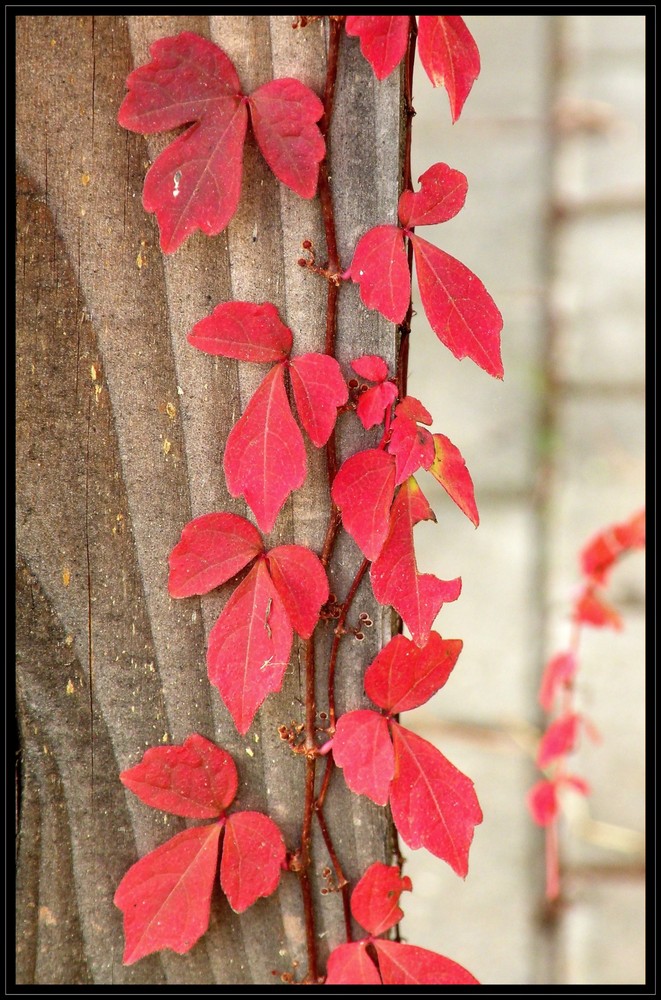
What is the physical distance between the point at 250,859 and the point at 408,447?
0.99 ft

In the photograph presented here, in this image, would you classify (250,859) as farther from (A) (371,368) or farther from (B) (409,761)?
(A) (371,368)

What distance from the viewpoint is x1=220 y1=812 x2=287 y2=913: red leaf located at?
1.76ft

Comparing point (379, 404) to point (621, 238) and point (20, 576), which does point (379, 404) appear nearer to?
point (20, 576)

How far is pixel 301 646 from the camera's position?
55 centimetres

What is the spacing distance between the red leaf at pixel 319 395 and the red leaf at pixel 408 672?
148 mm

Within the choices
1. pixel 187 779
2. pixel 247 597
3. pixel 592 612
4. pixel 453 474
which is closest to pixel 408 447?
pixel 453 474

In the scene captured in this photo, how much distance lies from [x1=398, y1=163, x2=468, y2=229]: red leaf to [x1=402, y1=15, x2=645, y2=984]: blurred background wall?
79 centimetres

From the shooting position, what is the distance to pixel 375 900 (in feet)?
1.79

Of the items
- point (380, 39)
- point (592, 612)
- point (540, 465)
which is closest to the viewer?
point (380, 39)

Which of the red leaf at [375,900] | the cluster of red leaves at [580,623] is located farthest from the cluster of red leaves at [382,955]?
the cluster of red leaves at [580,623]

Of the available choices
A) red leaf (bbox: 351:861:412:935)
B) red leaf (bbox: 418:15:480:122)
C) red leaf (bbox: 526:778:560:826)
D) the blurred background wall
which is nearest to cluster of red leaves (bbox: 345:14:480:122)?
red leaf (bbox: 418:15:480:122)

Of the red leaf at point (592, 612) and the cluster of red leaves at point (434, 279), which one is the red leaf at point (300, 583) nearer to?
the cluster of red leaves at point (434, 279)

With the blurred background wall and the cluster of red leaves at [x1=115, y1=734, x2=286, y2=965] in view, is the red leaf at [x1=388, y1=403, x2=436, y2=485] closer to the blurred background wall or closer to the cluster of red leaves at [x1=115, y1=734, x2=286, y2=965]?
the cluster of red leaves at [x1=115, y1=734, x2=286, y2=965]

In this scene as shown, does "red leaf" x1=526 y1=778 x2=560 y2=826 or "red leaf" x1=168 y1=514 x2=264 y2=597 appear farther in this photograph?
"red leaf" x1=526 y1=778 x2=560 y2=826
